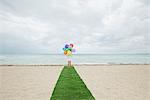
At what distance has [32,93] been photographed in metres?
5.11

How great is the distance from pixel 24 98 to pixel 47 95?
543 mm

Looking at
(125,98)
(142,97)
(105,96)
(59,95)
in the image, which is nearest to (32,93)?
(59,95)

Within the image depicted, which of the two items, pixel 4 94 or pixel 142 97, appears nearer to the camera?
pixel 142 97

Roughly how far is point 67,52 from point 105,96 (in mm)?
8880

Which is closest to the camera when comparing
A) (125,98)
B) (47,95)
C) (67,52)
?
(125,98)

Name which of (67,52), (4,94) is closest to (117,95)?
Result: (4,94)

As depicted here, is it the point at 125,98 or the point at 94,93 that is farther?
the point at 94,93

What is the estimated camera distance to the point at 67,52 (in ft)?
44.4

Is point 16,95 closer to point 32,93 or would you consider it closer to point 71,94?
point 32,93

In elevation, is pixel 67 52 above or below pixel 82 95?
above

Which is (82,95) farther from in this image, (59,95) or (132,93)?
(132,93)

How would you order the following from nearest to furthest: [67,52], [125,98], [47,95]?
1. [125,98]
2. [47,95]
3. [67,52]

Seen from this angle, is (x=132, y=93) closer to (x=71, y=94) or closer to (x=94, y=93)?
(x=94, y=93)

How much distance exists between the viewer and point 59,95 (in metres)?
4.87
